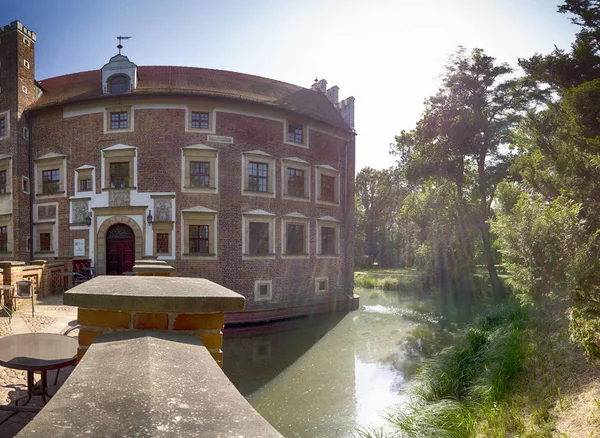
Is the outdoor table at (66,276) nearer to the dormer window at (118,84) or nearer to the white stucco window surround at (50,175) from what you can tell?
the white stucco window surround at (50,175)

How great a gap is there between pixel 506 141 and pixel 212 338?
85.0 ft

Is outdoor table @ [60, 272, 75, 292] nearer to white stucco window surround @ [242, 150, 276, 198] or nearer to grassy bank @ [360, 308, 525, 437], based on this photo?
white stucco window surround @ [242, 150, 276, 198]

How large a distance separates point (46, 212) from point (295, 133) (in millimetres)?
13448

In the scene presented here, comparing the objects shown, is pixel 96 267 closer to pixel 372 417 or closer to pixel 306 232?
pixel 306 232

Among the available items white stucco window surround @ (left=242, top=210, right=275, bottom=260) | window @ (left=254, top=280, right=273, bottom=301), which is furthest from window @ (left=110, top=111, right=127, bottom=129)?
window @ (left=254, top=280, right=273, bottom=301)

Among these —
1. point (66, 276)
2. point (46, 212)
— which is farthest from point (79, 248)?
point (46, 212)

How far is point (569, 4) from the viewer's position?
11539 millimetres

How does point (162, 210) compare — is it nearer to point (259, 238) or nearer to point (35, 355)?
point (259, 238)

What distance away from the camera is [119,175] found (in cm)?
1734

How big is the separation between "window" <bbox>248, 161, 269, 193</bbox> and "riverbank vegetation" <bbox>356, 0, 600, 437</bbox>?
1050cm

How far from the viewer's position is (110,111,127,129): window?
17531 millimetres

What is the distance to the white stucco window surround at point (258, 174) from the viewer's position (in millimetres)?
17953

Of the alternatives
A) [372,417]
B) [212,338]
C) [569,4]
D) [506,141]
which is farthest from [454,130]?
[212,338]

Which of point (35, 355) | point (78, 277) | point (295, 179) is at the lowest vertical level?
point (78, 277)
